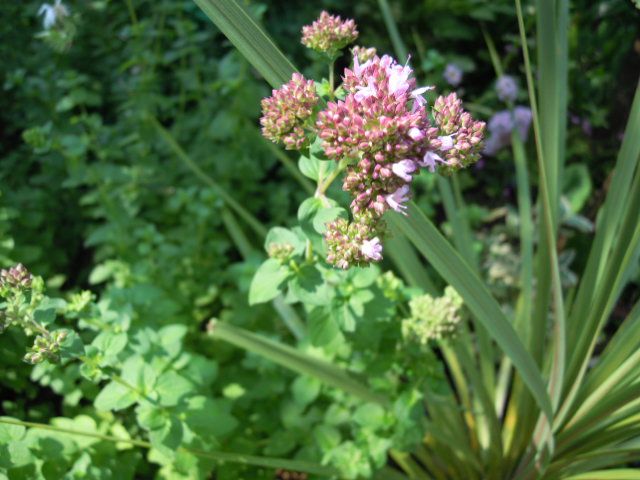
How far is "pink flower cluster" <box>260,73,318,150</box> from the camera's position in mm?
825

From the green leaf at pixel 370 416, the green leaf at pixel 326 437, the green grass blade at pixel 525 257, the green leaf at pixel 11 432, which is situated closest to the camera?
the green leaf at pixel 11 432

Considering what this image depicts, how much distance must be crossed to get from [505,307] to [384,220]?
1.26m

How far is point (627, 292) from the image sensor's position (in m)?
2.12

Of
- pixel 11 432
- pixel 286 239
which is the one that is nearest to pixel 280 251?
pixel 286 239

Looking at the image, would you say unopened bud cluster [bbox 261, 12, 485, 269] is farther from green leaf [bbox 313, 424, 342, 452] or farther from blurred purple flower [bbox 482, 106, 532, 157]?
blurred purple flower [bbox 482, 106, 532, 157]

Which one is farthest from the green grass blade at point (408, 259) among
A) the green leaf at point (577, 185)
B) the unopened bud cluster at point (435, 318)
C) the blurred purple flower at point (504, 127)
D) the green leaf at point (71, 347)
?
the blurred purple flower at point (504, 127)

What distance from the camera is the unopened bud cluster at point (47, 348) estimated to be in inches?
35.6

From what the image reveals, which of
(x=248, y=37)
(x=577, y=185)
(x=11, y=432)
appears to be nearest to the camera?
(x=248, y=37)

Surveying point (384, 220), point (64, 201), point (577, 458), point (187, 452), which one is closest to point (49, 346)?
point (187, 452)

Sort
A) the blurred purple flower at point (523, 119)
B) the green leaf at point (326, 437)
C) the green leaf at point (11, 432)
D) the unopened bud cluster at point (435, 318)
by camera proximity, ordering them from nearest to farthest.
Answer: the green leaf at point (11, 432), the unopened bud cluster at point (435, 318), the green leaf at point (326, 437), the blurred purple flower at point (523, 119)

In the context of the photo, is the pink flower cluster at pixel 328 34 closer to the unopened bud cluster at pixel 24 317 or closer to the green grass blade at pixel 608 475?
the unopened bud cluster at pixel 24 317

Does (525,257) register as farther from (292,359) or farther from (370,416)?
(292,359)

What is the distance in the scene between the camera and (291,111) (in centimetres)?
83

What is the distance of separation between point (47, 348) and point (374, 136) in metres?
0.58
